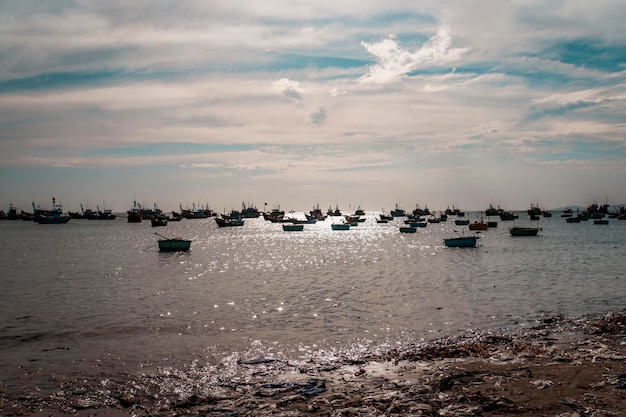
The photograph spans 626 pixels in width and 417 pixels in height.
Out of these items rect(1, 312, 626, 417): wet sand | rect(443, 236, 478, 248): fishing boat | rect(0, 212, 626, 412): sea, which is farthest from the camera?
rect(443, 236, 478, 248): fishing boat

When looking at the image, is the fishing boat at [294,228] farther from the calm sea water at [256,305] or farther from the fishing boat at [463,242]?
the calm sea water at [256,305]

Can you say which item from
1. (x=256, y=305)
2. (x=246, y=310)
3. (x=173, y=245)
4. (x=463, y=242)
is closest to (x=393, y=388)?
(x=246, y=310)

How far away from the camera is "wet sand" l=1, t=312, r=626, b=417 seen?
409 inches

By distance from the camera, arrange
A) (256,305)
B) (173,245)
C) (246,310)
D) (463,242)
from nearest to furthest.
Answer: (246,310) < (256,305) < (173,245) < (463,242)

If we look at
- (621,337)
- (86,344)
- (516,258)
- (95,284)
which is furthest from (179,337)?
(516,258)

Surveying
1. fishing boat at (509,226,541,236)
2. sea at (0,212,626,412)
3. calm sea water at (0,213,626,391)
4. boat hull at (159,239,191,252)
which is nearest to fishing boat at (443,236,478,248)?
calm sea water at (0,213,626,391)

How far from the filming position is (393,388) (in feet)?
39.1

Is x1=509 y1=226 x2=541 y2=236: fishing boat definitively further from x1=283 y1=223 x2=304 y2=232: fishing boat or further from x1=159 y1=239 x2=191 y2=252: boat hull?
x1=159 y1=239 x2=191 y2=252: boat hull

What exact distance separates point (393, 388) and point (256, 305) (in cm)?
1543

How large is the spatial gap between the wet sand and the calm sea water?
194cm

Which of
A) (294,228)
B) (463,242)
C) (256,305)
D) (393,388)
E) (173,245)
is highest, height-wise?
(173,245)

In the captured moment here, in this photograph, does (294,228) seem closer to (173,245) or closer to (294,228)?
(294,228)

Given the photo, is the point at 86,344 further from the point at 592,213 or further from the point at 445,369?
the point at 592,213

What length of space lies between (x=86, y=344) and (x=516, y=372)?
16398 millimetres
